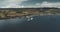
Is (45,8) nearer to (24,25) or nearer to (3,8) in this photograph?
(3,8)

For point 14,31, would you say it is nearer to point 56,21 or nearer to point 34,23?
point 34,23

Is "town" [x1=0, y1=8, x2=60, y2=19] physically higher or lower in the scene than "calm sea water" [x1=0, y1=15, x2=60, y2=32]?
higher

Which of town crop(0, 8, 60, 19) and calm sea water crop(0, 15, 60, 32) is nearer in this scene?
town crop(0, 8, 60, 19)

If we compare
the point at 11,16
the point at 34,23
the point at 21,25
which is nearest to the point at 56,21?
the point at 34,23

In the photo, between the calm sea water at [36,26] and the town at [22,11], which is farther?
the calm sea water at [36,26]

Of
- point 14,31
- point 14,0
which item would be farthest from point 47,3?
point 14,31

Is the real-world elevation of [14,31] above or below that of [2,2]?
below

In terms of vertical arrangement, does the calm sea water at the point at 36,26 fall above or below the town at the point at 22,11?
below

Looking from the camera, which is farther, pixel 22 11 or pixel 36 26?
pixel 36 26

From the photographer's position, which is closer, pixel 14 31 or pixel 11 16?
pixel 11 16

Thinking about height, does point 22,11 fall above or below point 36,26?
above
